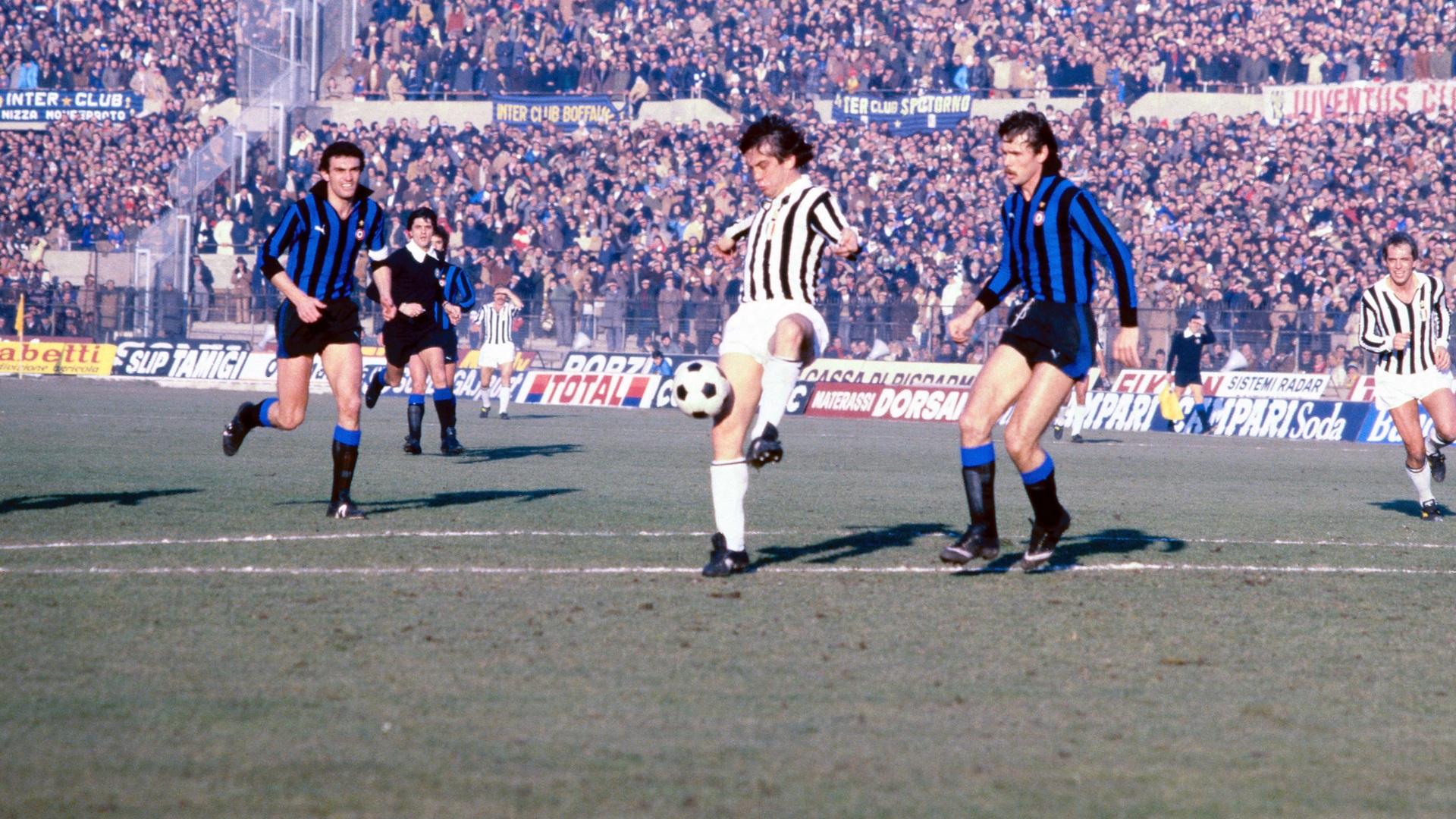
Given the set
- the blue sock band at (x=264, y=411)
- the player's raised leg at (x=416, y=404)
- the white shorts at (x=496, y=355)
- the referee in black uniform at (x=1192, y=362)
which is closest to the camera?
the blue sock band at (x=264, y=411)

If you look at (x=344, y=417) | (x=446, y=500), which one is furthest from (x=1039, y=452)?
(x=446, y=500)

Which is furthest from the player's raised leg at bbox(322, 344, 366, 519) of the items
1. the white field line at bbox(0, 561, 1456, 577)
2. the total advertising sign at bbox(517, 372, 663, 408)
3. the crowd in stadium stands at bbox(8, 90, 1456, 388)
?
the total advertising sign at bbox(517, 372, 663, 408)

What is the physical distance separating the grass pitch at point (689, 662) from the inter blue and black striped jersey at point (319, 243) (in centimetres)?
140

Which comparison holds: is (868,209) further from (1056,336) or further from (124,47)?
(1056,336)

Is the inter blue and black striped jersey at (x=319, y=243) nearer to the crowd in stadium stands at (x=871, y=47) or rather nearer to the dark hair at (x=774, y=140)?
the dark hair at (x=774, y=140)

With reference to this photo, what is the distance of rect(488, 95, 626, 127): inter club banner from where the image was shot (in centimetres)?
3884

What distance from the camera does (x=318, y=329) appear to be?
8695mm

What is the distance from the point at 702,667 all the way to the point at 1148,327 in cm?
2191

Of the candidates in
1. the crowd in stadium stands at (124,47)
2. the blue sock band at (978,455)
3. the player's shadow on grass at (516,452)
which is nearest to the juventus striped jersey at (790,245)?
the blue sock band at (978,455)

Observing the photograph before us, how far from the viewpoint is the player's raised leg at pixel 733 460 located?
6.77 m

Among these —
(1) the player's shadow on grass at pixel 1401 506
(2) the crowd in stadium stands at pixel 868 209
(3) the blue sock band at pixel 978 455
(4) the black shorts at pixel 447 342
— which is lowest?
(1) the player's shadow on grass at pixel 1401 506

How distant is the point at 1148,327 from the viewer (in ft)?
82.7

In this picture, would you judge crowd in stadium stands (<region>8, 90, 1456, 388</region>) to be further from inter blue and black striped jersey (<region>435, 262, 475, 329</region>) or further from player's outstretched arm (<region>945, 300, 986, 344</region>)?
player's outstretched arm (<region>945, 300, 986, 344</region>)

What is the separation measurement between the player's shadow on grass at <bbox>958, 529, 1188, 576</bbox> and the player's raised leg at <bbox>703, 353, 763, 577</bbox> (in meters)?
1.15
